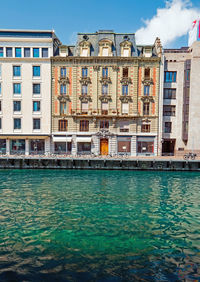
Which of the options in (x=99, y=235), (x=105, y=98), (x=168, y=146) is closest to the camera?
(x=99, y=235)

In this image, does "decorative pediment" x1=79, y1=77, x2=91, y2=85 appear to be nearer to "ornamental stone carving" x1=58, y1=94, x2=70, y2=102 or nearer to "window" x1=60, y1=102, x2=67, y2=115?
"ornamental stone carving" x1=58, y1=94, x2=70, y2=102

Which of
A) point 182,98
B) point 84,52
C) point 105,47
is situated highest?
point 105,47

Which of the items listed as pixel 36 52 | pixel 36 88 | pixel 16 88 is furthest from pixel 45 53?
pixel 16 88

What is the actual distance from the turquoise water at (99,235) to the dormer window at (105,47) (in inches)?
1197

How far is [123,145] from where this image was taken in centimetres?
4119

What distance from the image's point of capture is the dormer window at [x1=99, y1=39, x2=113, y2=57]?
4016 centimetres

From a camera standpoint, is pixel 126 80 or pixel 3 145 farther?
pixel 3 145

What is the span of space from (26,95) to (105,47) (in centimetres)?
1838

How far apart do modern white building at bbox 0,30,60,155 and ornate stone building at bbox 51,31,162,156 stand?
2.00m

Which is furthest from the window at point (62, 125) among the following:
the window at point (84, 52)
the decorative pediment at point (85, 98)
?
the window at point (84, 52)

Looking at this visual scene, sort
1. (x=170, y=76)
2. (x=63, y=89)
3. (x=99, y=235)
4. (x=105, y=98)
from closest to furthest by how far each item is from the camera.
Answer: (x=99, y=235)
(x=105, y=98)
(x=63, y=89)
(x=170, y=76)

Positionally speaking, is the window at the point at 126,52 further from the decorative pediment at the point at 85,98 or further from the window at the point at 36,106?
the window at the point at 36,106

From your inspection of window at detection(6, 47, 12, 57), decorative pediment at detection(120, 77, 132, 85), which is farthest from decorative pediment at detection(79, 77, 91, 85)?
window at detection(6, 47, 12, 57)

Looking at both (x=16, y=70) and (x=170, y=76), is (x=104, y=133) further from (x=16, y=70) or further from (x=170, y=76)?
(x=16, y=70)
